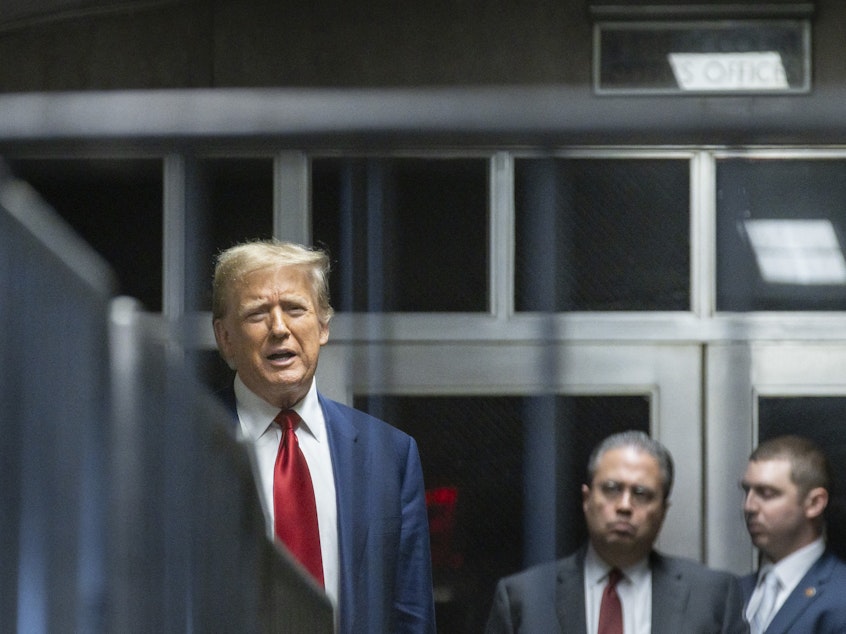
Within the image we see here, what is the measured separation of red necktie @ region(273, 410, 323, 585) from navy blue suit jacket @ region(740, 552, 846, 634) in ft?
0.89

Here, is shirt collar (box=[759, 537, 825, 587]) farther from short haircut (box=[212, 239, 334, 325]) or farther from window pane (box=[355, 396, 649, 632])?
short haircut (box=[212, 239, 334, 325])

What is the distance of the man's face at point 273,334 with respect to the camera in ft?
3.03

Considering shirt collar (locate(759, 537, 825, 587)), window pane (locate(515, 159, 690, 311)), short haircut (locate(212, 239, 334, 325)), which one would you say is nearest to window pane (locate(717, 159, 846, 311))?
window pane (locate(515, 159, 690, 311))

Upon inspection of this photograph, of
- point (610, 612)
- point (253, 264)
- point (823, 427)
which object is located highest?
point (253, 264)

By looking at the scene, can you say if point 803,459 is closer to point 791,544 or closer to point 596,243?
point 791,544

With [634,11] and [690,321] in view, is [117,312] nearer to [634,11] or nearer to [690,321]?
[690,321]

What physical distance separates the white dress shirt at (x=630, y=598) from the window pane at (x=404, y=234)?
188 mm

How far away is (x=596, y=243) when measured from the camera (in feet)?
3.05

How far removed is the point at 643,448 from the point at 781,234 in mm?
159

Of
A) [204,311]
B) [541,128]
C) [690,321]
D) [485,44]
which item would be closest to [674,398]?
[690,321]

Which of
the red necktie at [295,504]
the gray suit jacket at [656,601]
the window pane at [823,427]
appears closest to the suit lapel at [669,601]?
the gray suit jacket at [656,601]


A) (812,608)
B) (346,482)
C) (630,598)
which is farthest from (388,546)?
(812,608)

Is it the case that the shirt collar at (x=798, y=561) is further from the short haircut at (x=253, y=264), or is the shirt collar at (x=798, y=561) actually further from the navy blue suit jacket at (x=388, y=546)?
the short haircut at (x=253, y=264)

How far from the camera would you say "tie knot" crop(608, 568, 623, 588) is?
879 millimetres
